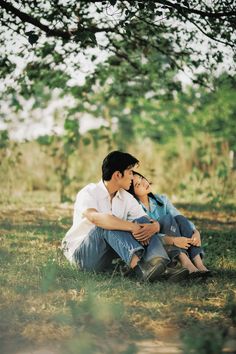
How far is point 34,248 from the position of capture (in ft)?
18.8

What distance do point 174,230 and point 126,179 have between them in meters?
0.54

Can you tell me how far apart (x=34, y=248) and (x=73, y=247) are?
1.19 metres

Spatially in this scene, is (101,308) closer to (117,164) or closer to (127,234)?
(127,234)

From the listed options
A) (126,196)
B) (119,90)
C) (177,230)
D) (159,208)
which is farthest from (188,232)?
(119,90)

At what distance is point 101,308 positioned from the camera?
3.59 m

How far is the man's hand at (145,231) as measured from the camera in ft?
14.0

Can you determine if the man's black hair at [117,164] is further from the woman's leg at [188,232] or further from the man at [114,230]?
the woman's leg at [188,232]

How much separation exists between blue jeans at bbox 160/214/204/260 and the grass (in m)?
0.25

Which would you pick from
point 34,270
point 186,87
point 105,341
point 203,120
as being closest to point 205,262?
point 34,270

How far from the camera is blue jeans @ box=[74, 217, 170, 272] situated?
4.23m

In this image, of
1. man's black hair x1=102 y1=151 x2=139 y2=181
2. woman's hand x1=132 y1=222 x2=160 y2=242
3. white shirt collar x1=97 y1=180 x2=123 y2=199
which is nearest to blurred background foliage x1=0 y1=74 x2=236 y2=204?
man's black hair x1=102 y1=151 x2=139 y2=181

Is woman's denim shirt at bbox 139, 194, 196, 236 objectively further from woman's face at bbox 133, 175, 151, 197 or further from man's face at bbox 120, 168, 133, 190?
man's face at bbox 120, 168, 133, 190

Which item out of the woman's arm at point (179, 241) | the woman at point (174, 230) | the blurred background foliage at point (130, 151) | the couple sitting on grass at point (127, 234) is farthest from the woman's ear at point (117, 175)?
the blurred background foliage at point (130, 151)

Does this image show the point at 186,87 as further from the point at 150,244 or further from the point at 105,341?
the point at 105,341
